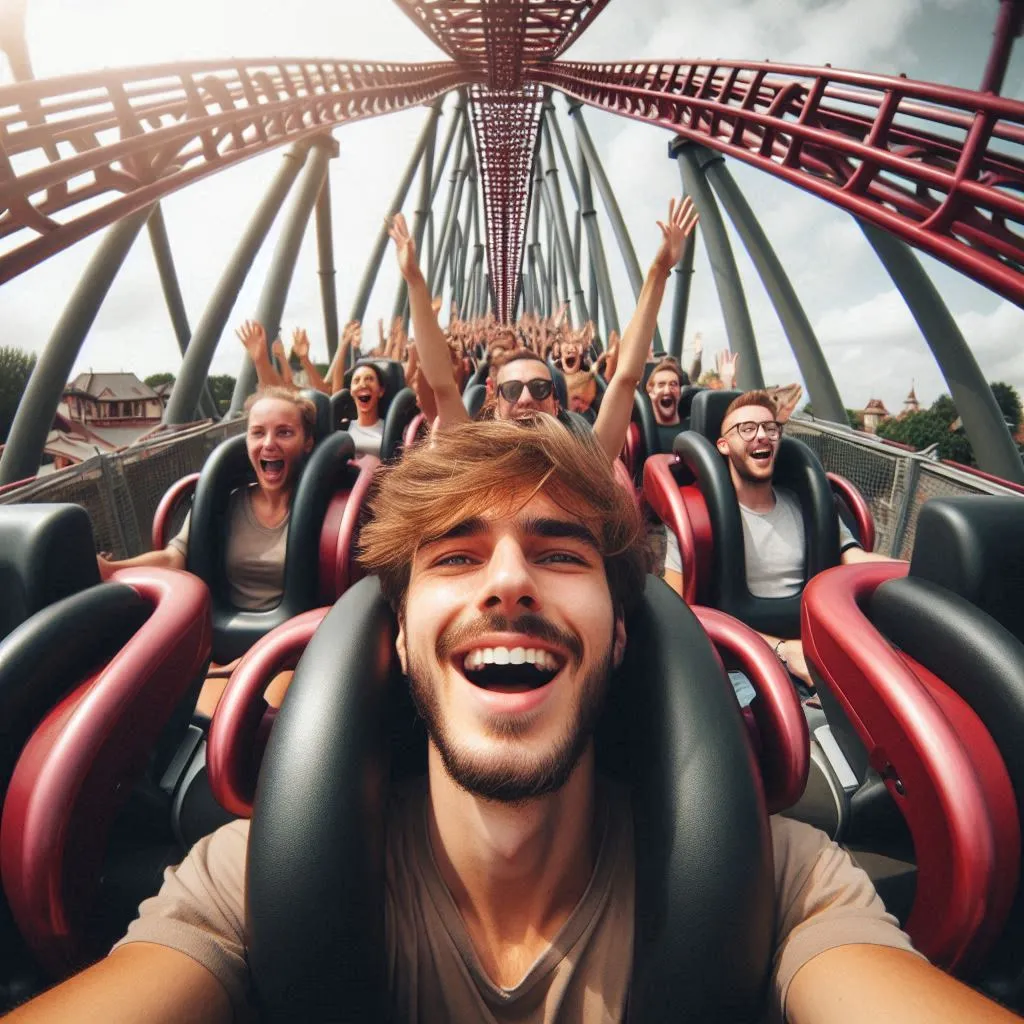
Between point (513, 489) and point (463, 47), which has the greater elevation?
point (463, 47)

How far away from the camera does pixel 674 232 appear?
2.46m

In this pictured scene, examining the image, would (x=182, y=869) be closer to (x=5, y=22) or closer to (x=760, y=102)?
(x=5, y=22)

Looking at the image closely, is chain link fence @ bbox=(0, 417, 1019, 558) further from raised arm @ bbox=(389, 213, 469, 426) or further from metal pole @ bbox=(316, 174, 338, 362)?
metal pole @ bbox=(316, 174, 338, 362)

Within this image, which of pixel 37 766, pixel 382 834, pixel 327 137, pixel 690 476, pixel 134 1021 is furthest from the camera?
pixel 327 137

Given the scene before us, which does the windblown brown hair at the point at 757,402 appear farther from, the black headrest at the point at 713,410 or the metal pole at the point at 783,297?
the metal pole at the point at 783,297

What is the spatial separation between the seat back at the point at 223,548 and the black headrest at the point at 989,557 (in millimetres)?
1841

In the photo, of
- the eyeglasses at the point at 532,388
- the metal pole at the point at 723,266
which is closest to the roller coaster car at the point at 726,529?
the eyeglasses at the point at 532,388

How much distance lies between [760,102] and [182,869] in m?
6.54

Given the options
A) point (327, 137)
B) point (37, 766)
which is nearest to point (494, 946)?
point (37, 766)

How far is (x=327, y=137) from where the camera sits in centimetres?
836

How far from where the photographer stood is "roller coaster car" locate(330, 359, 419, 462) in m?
3.75

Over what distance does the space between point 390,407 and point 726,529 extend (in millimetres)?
2421

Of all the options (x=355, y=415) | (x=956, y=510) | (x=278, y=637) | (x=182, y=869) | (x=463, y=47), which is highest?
(x=463, y=47)

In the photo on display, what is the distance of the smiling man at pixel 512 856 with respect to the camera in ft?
2.38
